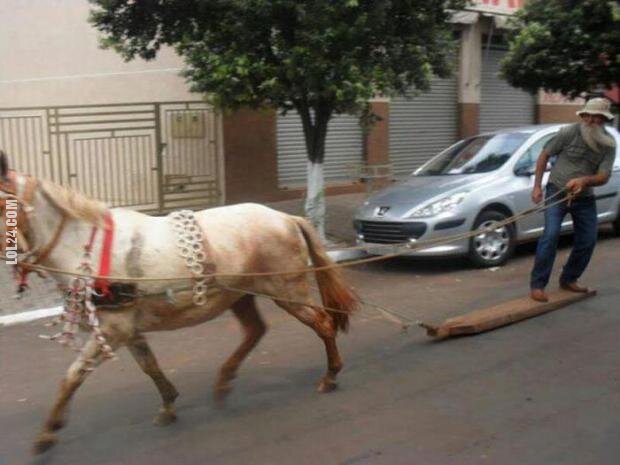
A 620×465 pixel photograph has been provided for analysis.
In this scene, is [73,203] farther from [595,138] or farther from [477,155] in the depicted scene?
[477,155]

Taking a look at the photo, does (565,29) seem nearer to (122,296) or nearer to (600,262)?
(600,262)

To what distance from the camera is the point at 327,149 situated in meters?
14.8

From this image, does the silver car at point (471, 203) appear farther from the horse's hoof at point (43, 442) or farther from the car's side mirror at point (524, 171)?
the horse's hoof at point (43, 442)

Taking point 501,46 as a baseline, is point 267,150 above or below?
below

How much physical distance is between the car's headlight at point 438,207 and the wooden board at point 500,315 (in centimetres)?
200

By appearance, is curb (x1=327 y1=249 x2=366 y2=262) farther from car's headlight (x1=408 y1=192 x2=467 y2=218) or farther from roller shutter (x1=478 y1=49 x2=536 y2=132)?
roller shutter (x1=478 y1=49 x2=536 y2=132)

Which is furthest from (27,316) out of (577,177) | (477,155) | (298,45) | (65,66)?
(65,66)

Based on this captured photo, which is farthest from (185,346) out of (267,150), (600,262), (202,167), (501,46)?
(501,46)

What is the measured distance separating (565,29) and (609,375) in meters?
8.81

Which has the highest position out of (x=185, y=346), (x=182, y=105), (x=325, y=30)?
(x=325, y=30)

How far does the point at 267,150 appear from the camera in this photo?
1356 cm

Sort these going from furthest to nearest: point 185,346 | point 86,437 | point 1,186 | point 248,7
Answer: point 248,7, point 185,346, point 86,437, point 1,186

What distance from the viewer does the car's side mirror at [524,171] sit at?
924cm

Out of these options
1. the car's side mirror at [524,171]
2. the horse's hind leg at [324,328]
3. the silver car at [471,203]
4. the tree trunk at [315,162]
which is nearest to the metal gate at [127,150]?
the tree trunk at [315,162]
